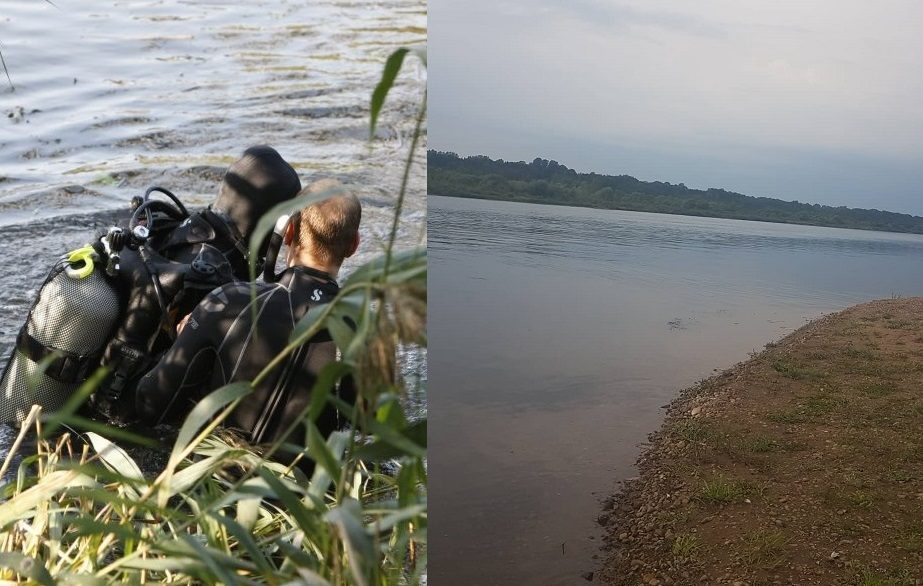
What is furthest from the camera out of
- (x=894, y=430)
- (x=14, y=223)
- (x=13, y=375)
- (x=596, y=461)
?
(x=14, y=223)

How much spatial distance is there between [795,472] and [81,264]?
1581 mm

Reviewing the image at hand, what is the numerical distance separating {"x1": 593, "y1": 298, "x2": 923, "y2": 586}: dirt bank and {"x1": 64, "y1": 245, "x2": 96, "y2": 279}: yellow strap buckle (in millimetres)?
1250

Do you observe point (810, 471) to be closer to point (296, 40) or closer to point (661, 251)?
point (661, 251)

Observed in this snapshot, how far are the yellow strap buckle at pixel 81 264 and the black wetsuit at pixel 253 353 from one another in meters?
0.42

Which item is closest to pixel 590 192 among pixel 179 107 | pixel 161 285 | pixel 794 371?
pixel 794 371

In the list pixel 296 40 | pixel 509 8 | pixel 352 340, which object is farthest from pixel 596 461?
pixel 296 40

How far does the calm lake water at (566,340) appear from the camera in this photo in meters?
1.58

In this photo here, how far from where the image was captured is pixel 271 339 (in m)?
1.52

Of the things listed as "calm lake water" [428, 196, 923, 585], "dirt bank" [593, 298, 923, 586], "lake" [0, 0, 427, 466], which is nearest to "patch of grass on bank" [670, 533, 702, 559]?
"dirt bank" [593, 298, 923, 586]

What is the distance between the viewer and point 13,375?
2316mm

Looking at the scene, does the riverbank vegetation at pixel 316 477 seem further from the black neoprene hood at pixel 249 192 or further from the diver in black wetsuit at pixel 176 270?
the black neoprene hood at pixel 249 192

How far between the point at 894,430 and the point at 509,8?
3.18 feet

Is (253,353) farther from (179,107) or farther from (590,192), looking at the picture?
(179,107)

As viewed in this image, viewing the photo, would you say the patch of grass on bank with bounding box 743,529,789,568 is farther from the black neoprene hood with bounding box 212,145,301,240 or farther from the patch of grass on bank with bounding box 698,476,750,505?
the black neoprene hood with bounding box 212,145,301,240
